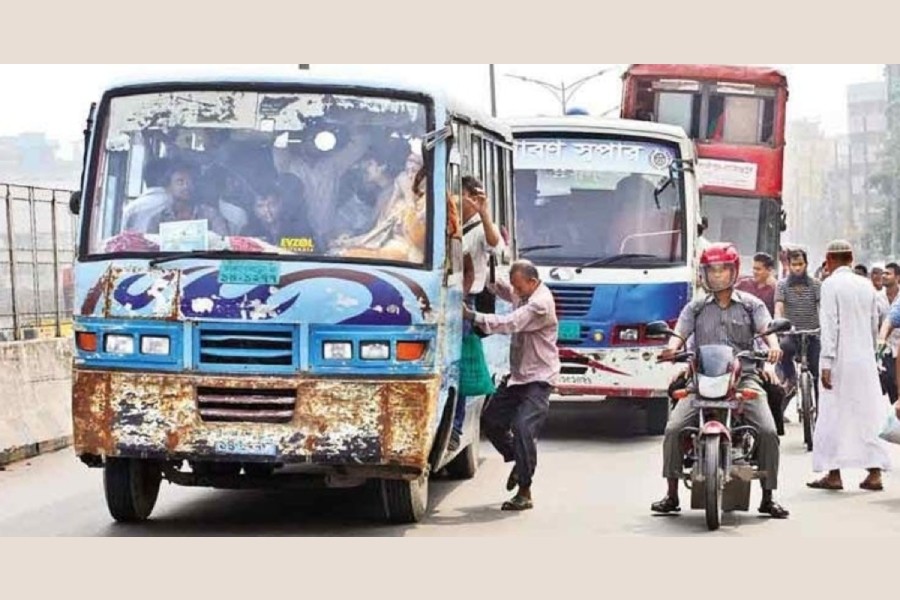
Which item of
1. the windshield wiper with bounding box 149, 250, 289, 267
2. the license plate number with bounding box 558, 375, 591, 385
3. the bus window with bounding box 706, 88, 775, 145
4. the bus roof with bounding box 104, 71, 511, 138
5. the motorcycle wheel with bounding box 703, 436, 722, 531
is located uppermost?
the bus window with bounding box 706, 88, 775, 145

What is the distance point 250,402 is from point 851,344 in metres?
4.75

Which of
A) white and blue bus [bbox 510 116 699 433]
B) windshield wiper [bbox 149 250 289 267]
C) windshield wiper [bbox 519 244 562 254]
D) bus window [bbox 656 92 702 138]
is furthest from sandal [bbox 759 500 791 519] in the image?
bus window [bbox 656 92 702 138]

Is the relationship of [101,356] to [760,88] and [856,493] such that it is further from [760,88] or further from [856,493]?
[760,88]

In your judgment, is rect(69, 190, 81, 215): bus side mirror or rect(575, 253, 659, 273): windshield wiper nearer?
rect(69, 190, 81, 215): bus side mirror

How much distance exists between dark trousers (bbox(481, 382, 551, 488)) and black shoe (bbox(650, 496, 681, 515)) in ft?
2.83

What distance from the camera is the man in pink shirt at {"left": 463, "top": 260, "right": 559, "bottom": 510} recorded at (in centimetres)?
1066

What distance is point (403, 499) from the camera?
9.67m

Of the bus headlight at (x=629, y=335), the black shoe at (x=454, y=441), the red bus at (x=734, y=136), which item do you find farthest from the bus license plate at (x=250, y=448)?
the red bus at (x=734, y=136)

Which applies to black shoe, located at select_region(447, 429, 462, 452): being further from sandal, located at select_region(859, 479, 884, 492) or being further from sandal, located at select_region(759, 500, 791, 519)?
sandal, located at select_region(859, 479, 884, 492)

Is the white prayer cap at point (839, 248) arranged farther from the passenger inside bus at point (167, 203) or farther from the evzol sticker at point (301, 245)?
the passenger inside bus at point (167, 203)

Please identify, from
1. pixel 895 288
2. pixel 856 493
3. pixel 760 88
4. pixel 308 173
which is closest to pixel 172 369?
pixel 308 173

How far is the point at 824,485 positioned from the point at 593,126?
5.08 m

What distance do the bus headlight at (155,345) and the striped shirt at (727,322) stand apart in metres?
3.10

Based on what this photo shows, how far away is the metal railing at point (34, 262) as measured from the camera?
17125mm
